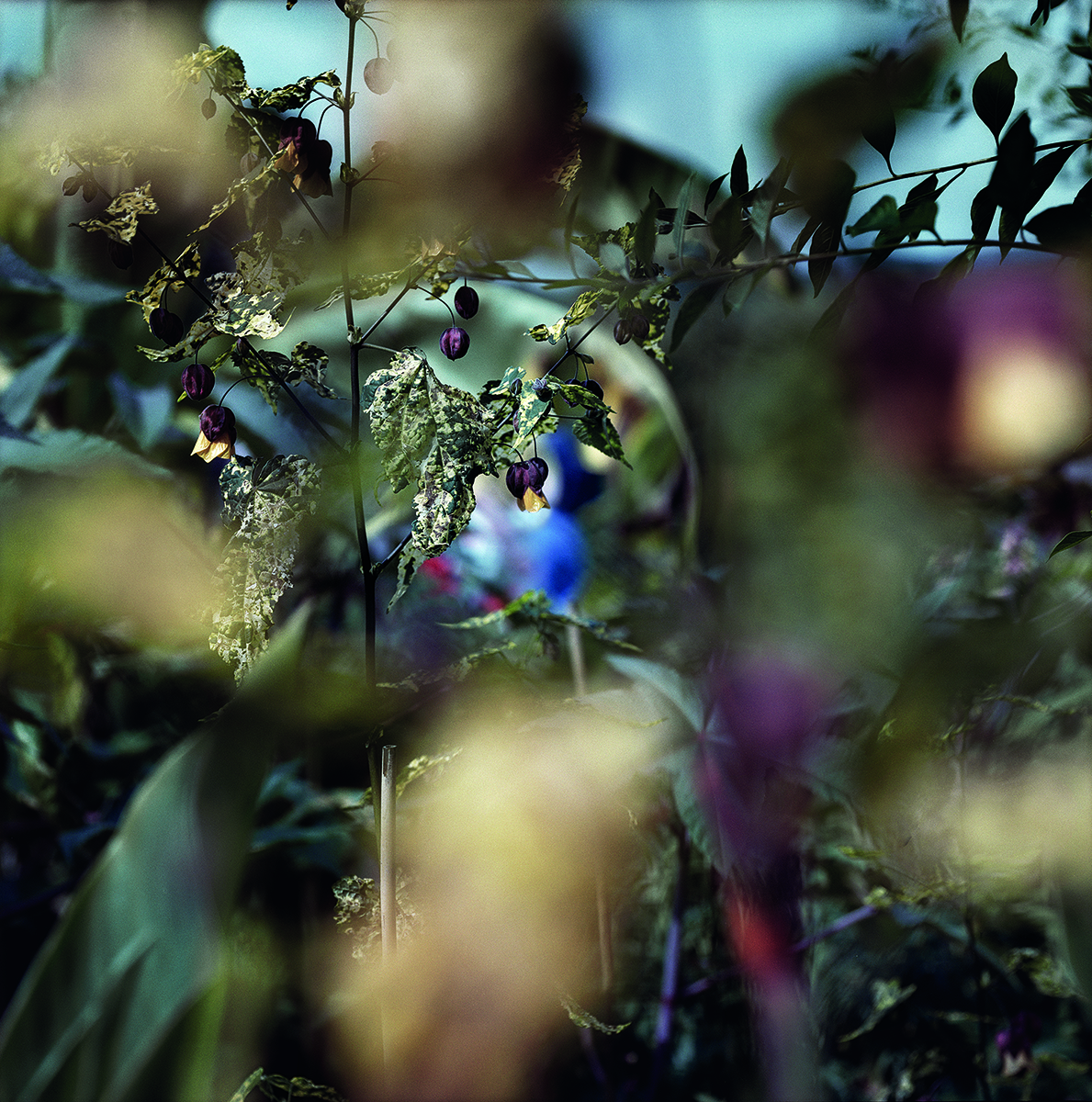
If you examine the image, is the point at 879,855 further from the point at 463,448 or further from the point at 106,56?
the point at 106,56

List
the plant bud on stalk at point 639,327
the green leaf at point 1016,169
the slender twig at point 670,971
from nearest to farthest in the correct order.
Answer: the green leaf at point 1016,169, the plant bud on stalk at point 639,327, the slender twig at point 670,971

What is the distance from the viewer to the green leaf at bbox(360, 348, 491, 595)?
34 centimetres

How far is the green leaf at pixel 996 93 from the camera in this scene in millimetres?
→ 313

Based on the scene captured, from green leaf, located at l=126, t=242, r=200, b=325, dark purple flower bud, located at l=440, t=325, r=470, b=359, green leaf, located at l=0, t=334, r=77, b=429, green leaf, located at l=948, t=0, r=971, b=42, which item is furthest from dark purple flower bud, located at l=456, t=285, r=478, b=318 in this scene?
green leaf, located at l=0, t=334, r=77, b=429

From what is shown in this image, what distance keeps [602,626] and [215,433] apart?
239 mm

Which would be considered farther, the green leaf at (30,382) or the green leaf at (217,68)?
the green leaf at (30,382)

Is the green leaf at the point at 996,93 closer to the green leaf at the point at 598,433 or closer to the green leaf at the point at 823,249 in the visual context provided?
the green leaf at the point at 823,249

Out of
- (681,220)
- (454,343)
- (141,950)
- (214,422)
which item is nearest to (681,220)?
(681,220)

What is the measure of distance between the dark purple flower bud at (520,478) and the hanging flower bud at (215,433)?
0.12 m

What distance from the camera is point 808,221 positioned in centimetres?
36

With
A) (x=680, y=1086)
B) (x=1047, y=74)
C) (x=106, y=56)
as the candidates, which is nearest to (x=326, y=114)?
(x=106, y=56)

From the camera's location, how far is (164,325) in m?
0.36

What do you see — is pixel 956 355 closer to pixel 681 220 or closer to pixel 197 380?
pixel 681 220

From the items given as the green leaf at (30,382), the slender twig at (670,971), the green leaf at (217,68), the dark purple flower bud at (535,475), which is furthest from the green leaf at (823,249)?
the green leaf at (30,382)
